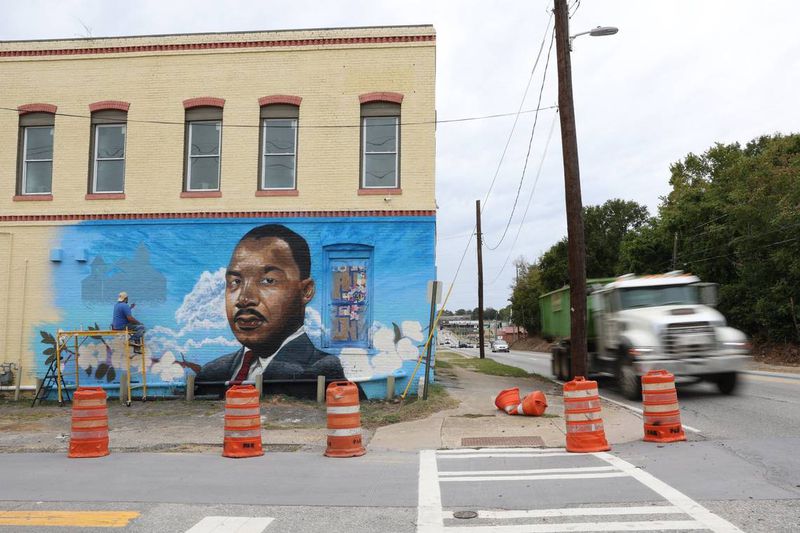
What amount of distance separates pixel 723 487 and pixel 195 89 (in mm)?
14093

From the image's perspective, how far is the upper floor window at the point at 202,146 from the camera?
627 inches

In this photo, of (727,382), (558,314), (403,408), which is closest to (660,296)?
(727,382)

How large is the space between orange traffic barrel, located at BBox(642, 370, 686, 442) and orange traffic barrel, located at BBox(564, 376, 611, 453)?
0.83 m

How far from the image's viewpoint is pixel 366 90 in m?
15.5

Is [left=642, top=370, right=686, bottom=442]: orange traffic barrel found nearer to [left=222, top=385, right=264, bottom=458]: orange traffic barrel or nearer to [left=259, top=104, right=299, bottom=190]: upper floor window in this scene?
[left=222, top=385, right=264, bottom=458]: orange traffic barrel

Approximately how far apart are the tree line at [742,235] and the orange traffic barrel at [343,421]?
2850 centimetres

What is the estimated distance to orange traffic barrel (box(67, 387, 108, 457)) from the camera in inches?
361

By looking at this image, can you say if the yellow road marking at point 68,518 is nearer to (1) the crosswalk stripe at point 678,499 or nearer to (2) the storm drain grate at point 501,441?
(1) the crosswalk stripe at point 678,499

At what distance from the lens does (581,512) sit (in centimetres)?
583

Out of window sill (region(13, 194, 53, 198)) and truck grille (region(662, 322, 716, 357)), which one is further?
window sill (region(13, 194, 53, 198))

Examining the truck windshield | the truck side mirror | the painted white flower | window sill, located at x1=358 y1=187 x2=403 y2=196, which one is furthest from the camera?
window sill, located at x1=358 y1=187 x2=403 y2=196

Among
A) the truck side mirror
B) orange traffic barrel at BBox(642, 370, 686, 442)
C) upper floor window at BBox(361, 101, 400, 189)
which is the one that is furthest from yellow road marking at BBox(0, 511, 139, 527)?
the truck side mirror

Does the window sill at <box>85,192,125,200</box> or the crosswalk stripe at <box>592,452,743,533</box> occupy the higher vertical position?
the window sill at <box>85,192,125,200</box>

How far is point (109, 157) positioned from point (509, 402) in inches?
448
